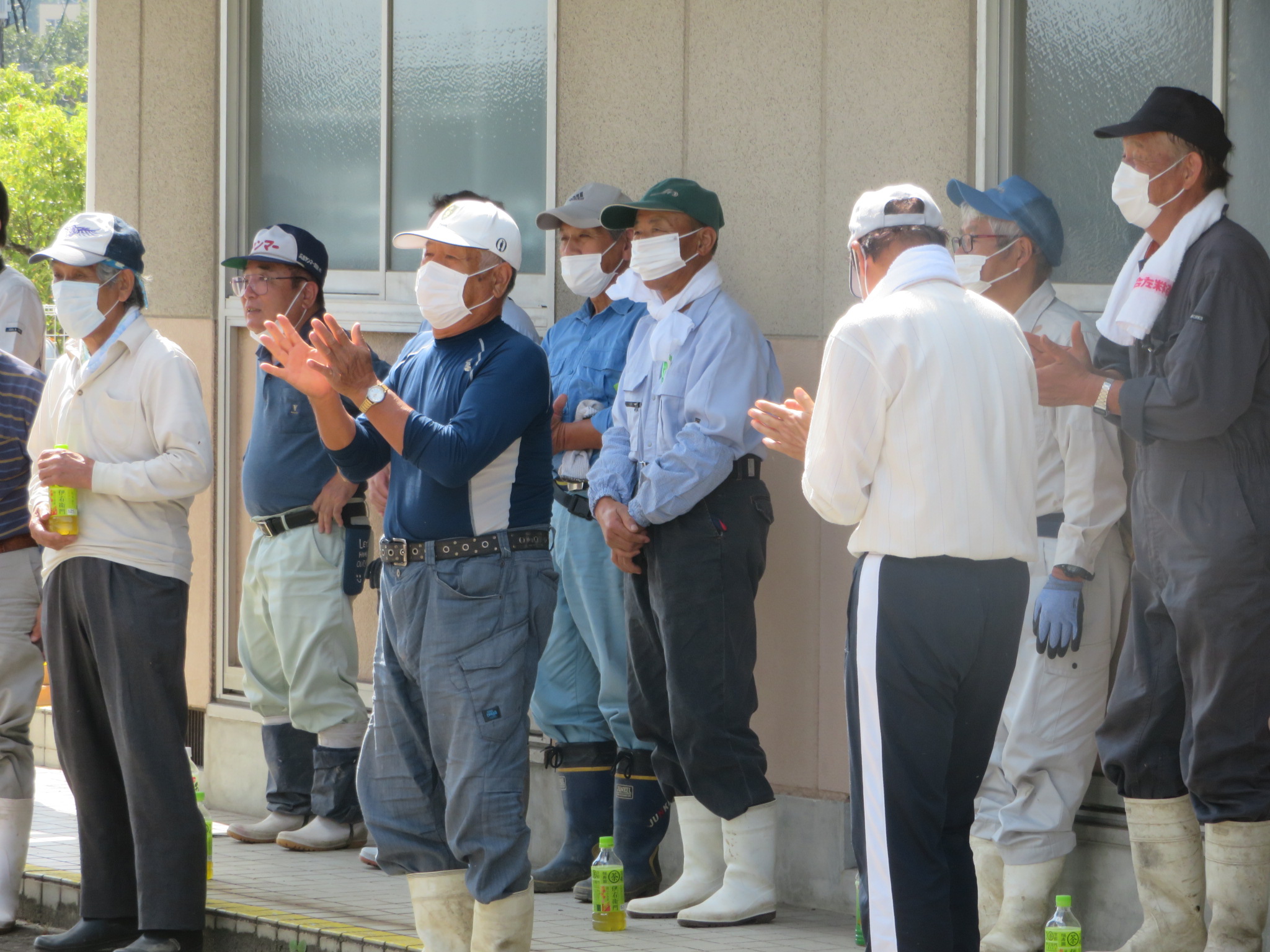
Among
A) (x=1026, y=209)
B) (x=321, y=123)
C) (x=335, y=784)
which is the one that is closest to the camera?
(x=1026, y=209)

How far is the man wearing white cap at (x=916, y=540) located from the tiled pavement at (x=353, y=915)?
1463mm

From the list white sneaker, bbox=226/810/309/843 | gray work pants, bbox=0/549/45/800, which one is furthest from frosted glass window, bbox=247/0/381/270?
white sneaker, bbox=226/810/309/843

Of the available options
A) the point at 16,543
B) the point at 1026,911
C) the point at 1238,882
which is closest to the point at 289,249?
the point at 16,543

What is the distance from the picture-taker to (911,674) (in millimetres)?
4031

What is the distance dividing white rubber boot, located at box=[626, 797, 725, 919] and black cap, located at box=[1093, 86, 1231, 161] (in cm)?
257

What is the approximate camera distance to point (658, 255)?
583cm

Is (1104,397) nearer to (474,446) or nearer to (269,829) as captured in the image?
(474,446)

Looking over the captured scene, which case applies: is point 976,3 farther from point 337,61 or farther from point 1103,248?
point 337,61

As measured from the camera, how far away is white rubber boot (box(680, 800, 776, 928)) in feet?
18.6

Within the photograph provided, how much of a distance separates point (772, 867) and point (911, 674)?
1.90 m

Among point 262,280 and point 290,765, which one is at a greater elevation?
point 262,280

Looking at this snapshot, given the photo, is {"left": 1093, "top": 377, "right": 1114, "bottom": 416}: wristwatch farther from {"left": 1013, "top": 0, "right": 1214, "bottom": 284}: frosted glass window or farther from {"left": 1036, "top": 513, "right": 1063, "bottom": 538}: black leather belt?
{"left": 1013, "top": 0, "right": 1214, "bottom": 284}: frosted glass window

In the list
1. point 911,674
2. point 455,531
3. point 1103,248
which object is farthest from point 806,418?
point 1103,248

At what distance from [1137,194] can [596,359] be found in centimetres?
212
